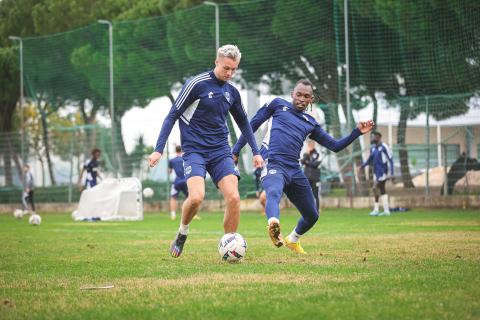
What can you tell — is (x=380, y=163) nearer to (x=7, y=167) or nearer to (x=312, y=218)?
(x=312, y=218)

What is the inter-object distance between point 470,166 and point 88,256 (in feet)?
54.3

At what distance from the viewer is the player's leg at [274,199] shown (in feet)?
31.9

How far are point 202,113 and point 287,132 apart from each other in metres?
1.21

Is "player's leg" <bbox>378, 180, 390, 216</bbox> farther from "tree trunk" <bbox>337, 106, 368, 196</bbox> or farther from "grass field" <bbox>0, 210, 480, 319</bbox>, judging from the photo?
"grass field" <bbox>0, 210, 480, 319</bbox>

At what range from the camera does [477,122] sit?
2486cm

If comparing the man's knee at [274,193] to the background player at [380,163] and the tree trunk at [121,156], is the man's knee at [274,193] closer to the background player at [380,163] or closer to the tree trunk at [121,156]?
the background player at [380,163]

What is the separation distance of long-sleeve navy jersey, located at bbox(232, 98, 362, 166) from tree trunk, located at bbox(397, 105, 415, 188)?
50.7 ft

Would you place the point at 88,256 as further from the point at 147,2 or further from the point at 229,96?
the point at 147,2

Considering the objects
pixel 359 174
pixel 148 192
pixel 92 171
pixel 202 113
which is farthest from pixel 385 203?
pixel 202 113

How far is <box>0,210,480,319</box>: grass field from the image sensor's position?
20.6ft

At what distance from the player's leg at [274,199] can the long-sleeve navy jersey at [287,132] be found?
0.23 meters

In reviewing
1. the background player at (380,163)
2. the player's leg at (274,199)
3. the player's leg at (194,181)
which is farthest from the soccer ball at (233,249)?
the background player at (380,163)

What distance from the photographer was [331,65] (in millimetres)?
27953

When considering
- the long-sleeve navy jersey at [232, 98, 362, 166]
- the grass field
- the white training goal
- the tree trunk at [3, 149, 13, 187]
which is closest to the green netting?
the tree trunk at [3, 149, 13, 187]
